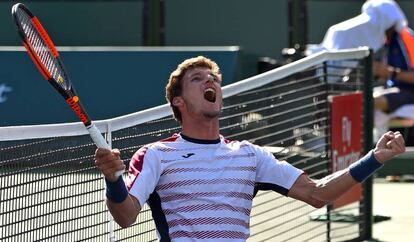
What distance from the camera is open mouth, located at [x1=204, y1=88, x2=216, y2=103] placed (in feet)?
17.2

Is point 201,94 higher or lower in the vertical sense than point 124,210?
higher

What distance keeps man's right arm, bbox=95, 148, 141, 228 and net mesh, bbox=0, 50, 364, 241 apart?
679 millimetres

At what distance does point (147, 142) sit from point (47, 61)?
5.92 ft

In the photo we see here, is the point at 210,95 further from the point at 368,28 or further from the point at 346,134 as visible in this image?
the point at 368,28

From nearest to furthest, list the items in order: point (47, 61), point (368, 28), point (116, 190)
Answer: point (116, 190)
point (47, 61)
point (368, 28)

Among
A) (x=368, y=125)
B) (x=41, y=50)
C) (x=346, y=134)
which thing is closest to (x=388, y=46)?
(x=368, y=125)

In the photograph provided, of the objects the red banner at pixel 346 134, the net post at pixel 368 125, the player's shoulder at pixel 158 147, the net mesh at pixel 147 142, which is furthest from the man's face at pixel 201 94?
the net post at pixel 368 125

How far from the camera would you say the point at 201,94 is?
5258 mm

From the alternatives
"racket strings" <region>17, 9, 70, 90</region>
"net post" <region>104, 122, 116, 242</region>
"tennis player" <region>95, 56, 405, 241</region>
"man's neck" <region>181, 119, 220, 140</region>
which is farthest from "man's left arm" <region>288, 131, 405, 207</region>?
"racket strings" <region>17, 9, 70, 90</region>

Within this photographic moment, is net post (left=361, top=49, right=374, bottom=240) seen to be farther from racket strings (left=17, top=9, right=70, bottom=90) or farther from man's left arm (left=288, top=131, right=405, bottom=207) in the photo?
racket strings (left=17, top=9, right=70, bottom=90)

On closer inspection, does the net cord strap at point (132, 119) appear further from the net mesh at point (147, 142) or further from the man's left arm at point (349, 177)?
the man's left arm at point (349, 177)

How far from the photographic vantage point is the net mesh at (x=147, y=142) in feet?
18.0

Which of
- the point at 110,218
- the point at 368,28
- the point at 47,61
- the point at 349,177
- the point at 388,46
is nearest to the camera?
the point at 47,61

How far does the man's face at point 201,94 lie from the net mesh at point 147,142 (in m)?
0.77
